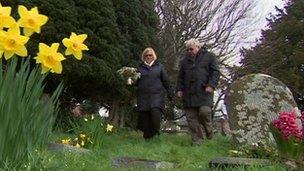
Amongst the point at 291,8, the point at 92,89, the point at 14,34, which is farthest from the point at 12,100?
the point at 291,8

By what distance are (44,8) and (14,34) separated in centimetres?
865

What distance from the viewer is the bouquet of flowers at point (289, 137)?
20.3 ft

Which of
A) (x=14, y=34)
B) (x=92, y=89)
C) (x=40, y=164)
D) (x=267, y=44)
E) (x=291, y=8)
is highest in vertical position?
(x=291, y=8)

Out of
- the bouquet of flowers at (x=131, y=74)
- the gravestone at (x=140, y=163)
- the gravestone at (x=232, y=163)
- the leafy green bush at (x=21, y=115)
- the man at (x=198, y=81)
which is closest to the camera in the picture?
the leafy green bush at (x=21, y=115)

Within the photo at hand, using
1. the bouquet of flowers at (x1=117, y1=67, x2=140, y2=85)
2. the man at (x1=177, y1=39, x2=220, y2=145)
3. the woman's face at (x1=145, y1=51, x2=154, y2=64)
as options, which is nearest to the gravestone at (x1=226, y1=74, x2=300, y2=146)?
the man at (x1=177, y1=39, x2=220, y2=145)

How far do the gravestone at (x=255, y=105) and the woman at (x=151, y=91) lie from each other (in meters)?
1.19

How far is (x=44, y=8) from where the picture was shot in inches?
460

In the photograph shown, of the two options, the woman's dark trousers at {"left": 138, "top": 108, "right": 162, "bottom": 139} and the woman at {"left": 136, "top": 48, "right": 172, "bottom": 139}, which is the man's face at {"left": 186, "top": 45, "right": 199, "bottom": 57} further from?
the woman's dark trousers at {"left": 138, "top": 108, "right": 162, "bottom": 139}

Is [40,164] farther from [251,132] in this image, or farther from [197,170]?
[251,132]

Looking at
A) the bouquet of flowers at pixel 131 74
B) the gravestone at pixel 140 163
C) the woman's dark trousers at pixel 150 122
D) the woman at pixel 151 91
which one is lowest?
the gravestone at pixel 140 163

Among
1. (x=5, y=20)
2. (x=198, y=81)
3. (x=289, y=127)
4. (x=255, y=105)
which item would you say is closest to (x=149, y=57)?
(x=198, y=81)

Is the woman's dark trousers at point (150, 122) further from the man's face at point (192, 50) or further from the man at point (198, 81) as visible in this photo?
the man's face at point (192, 50)

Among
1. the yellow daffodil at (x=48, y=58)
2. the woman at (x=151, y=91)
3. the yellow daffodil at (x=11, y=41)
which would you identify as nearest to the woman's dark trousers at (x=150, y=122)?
the woman at (x=151, y=91)

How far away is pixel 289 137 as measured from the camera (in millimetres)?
6293
